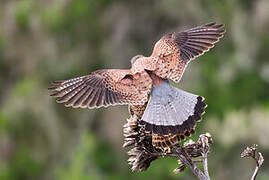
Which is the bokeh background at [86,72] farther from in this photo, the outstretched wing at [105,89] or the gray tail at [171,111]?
the gray tail at [171,111]

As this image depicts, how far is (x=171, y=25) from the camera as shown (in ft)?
29.3

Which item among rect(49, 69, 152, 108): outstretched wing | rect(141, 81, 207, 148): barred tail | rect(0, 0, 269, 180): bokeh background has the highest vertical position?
rect(0, 0, 269, 180): bokeh background

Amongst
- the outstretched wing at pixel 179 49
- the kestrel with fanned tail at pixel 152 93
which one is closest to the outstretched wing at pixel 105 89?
the kestrel with fanned tail at pixel 152 93

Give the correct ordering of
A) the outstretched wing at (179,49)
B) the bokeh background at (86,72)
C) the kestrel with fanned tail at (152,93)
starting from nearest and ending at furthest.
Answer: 1. the kestrel with fanned tail at (152,93)
2. the outstretched wing at (179,49)
3. the bokeh background at (86,72)

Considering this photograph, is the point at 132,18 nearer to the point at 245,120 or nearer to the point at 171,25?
the point at 171,25

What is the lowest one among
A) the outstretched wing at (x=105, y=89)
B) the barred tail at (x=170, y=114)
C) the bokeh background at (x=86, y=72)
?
the barred tail at (x=170, y=114)

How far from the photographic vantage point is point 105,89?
11.0ft

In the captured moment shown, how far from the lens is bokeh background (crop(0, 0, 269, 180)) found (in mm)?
8328

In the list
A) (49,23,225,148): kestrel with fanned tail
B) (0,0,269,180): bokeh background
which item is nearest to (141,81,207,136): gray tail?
(49,23,225,148): kestrel with fanned tail

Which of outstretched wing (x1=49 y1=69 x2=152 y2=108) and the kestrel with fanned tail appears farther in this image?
outstretched wing (x1=49 y1=69 x2=152 y2=108)

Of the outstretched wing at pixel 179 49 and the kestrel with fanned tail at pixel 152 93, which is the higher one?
the outstretched wing at pixel 179 49

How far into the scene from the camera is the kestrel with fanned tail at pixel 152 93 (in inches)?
116

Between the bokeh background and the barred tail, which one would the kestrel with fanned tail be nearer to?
the barred tail

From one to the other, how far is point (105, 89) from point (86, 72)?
5225 millimetres
